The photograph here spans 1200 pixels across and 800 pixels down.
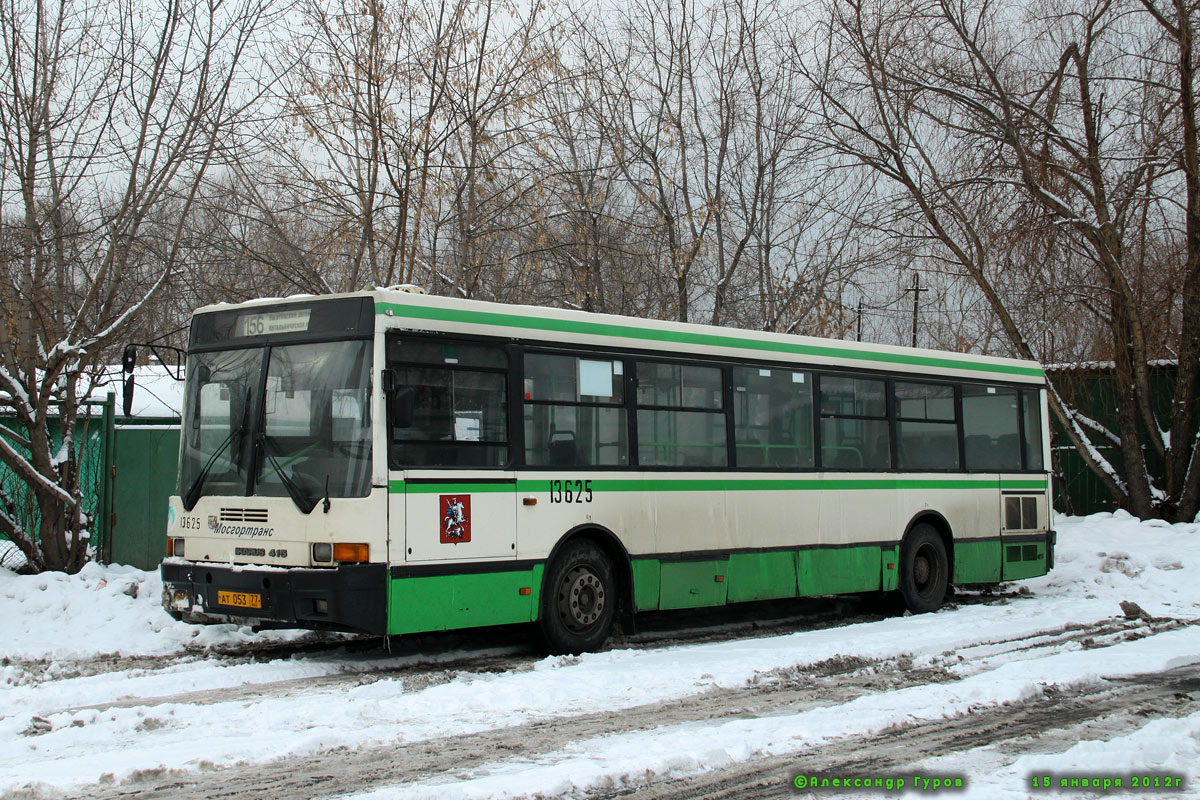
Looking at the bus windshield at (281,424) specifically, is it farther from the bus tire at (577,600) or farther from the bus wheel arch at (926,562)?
the bus wheel arch at (926,562)

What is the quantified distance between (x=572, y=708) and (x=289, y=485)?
295 cm

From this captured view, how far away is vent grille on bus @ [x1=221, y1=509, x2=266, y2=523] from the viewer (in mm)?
9422

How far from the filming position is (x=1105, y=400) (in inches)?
909

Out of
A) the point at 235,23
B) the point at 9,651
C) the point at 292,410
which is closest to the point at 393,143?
the point at 235,23

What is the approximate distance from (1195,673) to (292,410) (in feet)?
24.8

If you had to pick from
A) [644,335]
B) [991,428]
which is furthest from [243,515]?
[991,428]

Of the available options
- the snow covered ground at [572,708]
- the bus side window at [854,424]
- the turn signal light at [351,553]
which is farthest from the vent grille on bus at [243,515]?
the bus side window at [854,424]

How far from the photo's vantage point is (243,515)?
955 cm

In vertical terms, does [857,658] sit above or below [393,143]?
below

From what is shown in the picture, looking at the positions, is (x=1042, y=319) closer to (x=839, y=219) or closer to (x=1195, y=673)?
(x=839, y=219)

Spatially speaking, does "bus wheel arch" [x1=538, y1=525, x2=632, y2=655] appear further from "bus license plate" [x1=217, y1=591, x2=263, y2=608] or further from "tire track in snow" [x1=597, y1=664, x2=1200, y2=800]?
"tire track in snow" [x1=597, y1=664, x2=1200, y2=800]

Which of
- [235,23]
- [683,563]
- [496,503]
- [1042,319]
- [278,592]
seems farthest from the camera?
[1042,319]

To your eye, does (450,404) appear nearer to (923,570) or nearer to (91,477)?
(923,570)

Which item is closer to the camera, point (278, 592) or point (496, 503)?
point (278, 592)
